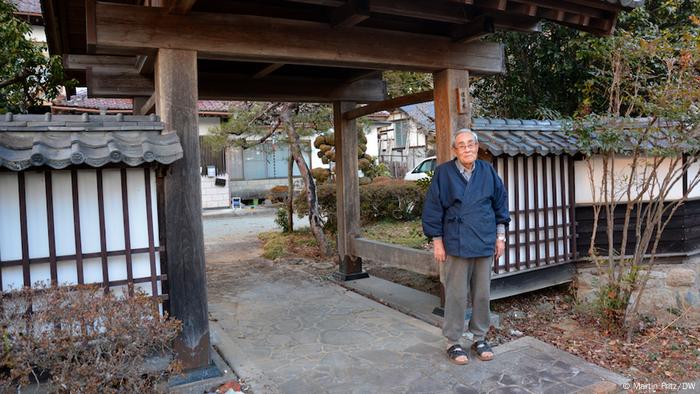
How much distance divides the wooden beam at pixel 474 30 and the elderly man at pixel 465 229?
1.22 metres

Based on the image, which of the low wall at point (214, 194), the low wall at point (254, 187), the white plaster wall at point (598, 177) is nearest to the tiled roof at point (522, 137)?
the white plaster wall at point (598, 177)

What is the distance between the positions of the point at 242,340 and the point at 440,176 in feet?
8.69

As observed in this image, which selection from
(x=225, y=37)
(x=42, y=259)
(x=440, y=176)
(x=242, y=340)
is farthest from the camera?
(x=242, y=340)

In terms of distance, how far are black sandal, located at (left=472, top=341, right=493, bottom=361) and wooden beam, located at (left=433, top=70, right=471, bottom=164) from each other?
6.35 ft

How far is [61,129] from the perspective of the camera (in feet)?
11.7

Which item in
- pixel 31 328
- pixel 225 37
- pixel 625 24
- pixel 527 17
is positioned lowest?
pixel 31 328

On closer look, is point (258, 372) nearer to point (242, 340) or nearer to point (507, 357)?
point (242, 340)

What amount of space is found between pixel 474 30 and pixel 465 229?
2100 millimetres

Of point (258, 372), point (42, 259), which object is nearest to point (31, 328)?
point (42, 259)

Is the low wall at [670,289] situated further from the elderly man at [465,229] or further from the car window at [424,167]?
the car window at [424,167]

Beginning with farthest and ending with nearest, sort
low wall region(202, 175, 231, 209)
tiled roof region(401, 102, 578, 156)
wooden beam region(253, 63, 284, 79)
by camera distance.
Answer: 1. low wall region(202, 175, 231, 209)
2. wooden beam region(253, 63, 284, 79)
3. tiled roof region(401, 102, 578, 156)

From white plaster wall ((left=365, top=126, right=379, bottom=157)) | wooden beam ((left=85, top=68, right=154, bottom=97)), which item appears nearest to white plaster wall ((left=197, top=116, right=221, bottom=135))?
white plaster wall ((left=365, top=126, right=379, bottom=157))

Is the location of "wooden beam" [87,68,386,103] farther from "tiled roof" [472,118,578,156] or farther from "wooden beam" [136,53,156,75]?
"tiled roof" [472,118,578,156]

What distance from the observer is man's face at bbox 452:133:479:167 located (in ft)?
14.2
